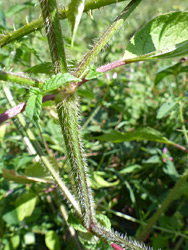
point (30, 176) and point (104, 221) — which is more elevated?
point (30, 176)

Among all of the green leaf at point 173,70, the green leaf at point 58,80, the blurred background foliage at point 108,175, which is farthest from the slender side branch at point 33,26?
the green leaf at point 173,70

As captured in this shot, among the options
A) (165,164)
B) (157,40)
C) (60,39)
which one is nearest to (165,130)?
(165,164)

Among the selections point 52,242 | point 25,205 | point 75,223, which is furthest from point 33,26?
point 52,242

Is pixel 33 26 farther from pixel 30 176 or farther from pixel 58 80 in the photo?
pixel 30 176

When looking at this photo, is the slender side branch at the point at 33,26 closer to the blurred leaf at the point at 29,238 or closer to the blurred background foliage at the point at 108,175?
the blurred background foliage at the point at 108,175

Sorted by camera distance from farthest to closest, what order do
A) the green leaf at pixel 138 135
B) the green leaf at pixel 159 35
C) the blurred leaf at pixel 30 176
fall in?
1. the green leaf at pixel 138 135
2. the blurred leaf at pixel 30 176
3. the green leaf at pixel 159 35

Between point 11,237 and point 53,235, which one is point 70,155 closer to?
point 53,235
